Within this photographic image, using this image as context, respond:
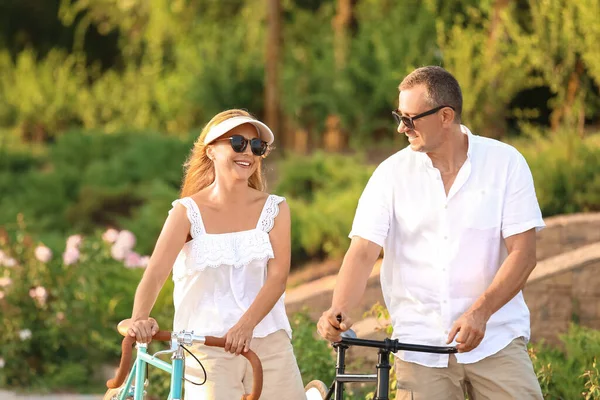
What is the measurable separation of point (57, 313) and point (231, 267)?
467 centimetres

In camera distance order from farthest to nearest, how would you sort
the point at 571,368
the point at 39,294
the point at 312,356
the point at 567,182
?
the point at 567,182 → the point at 39,294 → the point at 312,356 → the point at 571,368

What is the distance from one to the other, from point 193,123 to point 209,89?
2.94 feet

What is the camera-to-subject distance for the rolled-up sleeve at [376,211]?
4.24 metres

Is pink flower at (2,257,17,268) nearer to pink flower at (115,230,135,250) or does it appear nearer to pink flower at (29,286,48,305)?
pink flower at (29,286,48,305)

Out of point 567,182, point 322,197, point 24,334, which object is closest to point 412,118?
point 24,334

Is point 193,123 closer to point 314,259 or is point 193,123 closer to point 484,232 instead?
point 314,259

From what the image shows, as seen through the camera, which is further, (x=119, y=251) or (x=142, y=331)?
(x=119, y=251)

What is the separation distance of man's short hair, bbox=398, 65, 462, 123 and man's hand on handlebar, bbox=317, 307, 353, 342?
83 centimetres

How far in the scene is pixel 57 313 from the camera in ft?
28.7

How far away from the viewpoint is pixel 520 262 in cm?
409

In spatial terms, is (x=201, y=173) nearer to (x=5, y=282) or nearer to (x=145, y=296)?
(x=145, y=296)

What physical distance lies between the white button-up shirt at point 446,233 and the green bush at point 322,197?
256 inches

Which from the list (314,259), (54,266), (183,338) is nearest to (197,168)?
(183,338)

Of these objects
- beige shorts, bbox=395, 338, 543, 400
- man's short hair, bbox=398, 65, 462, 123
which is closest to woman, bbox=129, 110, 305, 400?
beige shorts, bbox=395, 338, 543, 400
